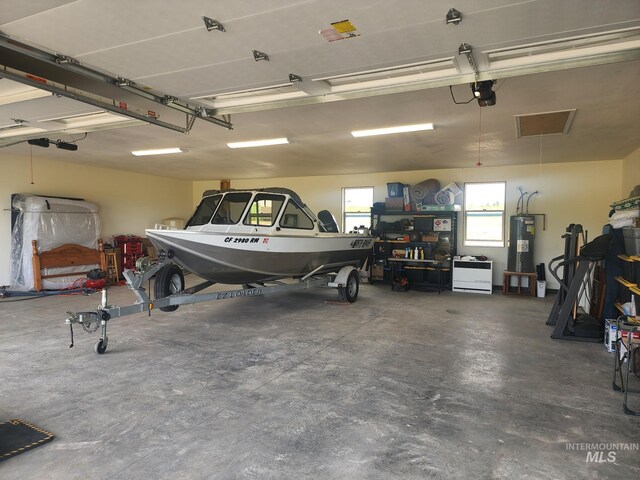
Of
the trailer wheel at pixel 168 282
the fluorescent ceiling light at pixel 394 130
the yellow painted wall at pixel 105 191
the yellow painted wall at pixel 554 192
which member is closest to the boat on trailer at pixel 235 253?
the trailer wheel at pixel 168 282

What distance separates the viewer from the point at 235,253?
16.9ft

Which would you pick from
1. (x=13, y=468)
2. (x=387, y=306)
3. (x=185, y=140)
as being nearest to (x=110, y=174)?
(x=185, y=140)

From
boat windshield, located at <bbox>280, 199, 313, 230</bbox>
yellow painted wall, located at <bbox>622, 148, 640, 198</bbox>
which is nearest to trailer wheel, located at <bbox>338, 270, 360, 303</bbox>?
boat windshield, located at <bbox>280, 199, 313, 230</bbox>

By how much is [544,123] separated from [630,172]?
11.2 ft

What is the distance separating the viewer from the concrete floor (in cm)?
232

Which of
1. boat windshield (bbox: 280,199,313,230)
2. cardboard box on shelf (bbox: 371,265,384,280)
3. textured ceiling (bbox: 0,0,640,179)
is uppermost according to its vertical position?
textured ceiling (bbox: 0,0,640,179)

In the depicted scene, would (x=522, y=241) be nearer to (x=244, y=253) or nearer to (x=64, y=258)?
(x=244, y=253)

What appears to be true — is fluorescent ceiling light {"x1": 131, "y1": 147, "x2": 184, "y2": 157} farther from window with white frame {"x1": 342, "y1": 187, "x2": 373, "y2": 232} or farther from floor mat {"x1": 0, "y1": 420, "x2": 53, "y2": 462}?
floor mat {"x1": 0, "y1": 420, "x2": 53, "y2": 462}

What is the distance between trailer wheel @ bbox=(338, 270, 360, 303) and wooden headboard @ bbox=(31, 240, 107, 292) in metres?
6.16

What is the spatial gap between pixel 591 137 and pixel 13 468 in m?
7.96

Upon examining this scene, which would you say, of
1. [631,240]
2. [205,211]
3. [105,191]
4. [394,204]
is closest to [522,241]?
[394,204]

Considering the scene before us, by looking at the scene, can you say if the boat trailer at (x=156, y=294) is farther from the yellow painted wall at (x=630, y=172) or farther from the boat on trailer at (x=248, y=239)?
the yellow painted wall at (x=630, y=172)

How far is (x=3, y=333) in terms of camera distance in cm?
511
